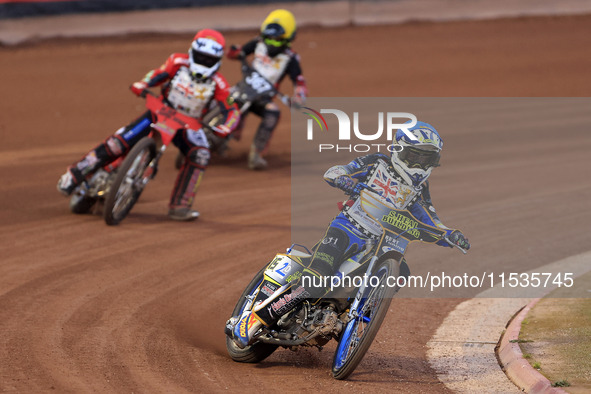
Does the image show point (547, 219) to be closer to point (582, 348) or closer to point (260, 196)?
point (260, 196)

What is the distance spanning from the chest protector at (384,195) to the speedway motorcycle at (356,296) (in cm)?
4

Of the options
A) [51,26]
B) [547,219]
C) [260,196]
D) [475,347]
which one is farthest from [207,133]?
[51,26]

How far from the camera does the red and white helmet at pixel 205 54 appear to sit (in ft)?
39.3

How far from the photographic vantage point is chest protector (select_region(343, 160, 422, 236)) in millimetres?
7332

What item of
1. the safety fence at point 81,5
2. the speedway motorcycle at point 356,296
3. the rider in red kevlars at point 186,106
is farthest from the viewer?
the safety fence at point 81,5

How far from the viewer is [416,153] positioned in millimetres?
7266

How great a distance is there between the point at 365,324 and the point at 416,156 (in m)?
1.35

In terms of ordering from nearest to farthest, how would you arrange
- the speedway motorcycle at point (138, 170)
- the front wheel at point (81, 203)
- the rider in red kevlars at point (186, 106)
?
the speedway motorcycle at point (138, 170) → the rider in red kevlars at point (186, 106) → the front wheel at point (81, 203)

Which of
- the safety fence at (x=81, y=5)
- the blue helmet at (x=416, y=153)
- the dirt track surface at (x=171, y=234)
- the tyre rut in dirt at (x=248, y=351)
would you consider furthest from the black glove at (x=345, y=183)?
the safety fence at (x=81, y=5)

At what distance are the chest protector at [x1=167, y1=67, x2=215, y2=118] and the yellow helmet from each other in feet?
12.5

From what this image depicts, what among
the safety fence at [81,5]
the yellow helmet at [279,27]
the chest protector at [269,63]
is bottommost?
the safety fence at [81,5]

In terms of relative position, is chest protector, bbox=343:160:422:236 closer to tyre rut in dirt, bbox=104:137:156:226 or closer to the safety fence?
tyre rut in dirt, bbox=104:137:156:226

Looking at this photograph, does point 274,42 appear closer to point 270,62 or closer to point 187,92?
point 270,62

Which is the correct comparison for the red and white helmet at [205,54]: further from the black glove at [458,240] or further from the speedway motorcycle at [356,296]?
the black glove at [458,240]
